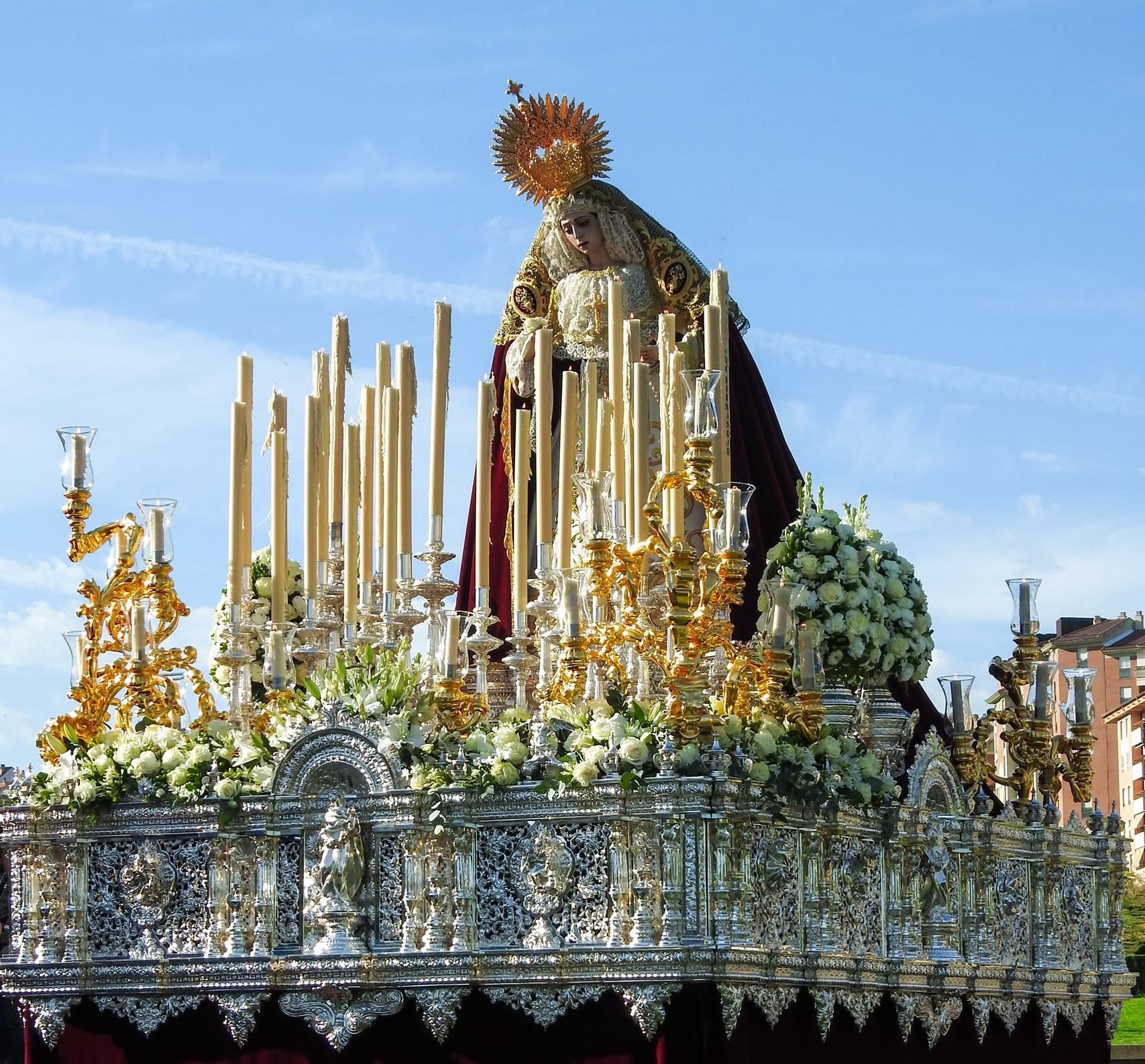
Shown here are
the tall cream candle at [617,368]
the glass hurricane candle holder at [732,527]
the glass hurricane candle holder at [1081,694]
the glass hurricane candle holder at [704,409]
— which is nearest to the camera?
the glass hurricane candle holder at [704,409]

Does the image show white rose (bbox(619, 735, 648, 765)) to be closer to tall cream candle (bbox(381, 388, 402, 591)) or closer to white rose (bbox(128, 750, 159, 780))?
tall cream candle (bbox(381, 388, 402, 591))

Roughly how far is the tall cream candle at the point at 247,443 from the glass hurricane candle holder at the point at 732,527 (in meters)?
3.50

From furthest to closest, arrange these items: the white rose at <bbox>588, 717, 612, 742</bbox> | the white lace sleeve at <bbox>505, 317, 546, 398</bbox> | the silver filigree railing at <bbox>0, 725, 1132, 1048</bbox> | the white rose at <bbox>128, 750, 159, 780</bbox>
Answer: the white lace sleeve at <bbox>505, 317, 546, 398</bbox>
the white rose at <bbox>128, 750, 159, 780</bbox>
the white rose at <bbox>588, 717, 612, 742</bbox>
the silver filigree railing at <bbox>0, 725, 1132, 1048</bbox>

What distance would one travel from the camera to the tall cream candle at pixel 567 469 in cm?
1556

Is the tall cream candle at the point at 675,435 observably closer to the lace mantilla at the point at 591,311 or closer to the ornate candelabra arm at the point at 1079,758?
the lace mantilla at the point at 591,311

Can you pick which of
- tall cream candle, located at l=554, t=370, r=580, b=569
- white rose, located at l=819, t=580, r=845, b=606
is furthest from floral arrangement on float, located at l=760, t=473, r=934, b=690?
tall cream candle, located at l=554, t=370, r=580, b=569

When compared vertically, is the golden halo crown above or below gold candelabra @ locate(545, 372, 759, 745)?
above

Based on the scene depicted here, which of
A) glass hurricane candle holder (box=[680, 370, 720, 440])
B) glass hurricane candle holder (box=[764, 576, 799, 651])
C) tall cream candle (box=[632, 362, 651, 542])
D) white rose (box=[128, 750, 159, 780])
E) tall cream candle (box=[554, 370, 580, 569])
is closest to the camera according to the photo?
glass hurricane candle holder (box=[680, 370, 720, 440])

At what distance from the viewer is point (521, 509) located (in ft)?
54.1

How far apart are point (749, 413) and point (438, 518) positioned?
12.7ft

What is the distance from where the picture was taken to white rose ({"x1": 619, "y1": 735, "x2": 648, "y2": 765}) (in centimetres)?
1273

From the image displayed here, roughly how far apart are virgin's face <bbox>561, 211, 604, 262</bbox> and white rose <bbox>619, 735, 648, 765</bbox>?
562 cm

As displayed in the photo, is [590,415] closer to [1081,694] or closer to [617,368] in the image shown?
[617,368]

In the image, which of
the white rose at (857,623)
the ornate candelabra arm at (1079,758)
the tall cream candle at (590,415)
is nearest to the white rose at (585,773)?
the white rose at (857,623)
